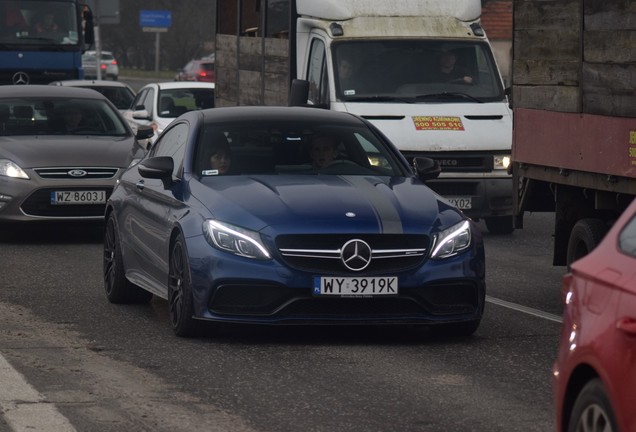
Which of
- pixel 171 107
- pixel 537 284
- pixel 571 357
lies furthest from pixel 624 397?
pixel 171 107

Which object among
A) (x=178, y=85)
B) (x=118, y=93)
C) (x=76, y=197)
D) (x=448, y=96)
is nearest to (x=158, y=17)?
(x=118, y=93)

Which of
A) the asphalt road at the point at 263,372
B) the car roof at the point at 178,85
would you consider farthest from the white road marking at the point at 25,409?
the car roof at the point at 178,85

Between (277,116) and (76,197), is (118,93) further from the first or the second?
(277,116)

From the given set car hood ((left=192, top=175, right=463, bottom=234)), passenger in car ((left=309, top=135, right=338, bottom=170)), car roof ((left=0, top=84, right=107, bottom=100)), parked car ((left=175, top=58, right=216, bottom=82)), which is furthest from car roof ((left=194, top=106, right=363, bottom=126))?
parked car ((left=175, top=58, right=216, bottom=82))

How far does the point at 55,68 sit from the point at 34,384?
24696 mm

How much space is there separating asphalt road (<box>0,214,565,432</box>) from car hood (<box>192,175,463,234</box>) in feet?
2.36

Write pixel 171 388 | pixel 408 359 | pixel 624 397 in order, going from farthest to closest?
pixel 408 359 < pixel 171 388 < pixel 624 397

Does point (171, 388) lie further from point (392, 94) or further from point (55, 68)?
point (55, 68)

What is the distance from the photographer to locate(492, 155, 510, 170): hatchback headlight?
59.8 ft

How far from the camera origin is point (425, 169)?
11258 millimetres

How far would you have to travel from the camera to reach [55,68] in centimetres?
3259

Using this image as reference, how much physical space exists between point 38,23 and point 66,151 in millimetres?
15914

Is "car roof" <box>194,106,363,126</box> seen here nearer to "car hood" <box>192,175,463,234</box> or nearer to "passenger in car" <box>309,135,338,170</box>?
"passenger in car" <box>309,135,338,170</box>

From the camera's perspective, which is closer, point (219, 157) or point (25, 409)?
point (25, 409)
